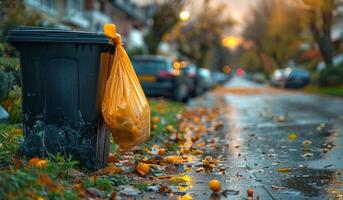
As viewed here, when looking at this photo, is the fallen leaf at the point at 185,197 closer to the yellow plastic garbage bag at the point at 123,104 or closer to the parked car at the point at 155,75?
the yellow plastic garbage bag at the point at 123,104

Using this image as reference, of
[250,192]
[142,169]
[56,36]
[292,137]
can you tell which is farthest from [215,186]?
[292,137]

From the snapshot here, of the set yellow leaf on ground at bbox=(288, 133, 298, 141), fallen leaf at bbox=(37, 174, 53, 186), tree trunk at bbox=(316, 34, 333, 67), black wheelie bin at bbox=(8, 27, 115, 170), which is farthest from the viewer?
tree trunk at bbox=(316, 34, 333, 67)

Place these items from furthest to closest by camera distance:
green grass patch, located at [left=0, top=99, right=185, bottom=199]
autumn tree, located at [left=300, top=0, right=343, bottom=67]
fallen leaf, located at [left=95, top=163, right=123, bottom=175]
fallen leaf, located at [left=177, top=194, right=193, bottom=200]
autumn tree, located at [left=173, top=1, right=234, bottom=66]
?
autumn tree, located at [left=173, top=1, right=234, bottom=66] < autumn tree, located at [left=300, top=0, right=343, bottom=67] < fallen leaf, located at [left=95, top=163, right=123, bottom=175] < fallen leaf, located at [left=177, top=194, right=193, bottom=200] < green grass patch, located at [left=0, top=99, right=185, bottom=199]

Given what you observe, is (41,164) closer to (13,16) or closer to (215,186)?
(215,186)

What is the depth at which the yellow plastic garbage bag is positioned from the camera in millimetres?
5148

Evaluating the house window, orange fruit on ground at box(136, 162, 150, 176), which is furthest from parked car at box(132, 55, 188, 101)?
the house window

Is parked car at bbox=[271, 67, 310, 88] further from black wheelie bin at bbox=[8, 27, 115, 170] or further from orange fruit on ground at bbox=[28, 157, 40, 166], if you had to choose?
orange fruit on ground at bbox=[28, 157, 40, 166]

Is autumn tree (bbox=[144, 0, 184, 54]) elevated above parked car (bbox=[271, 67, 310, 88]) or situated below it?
above

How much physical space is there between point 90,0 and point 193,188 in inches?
1600

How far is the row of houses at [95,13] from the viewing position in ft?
107

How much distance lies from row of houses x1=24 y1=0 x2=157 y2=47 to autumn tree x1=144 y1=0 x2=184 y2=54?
1.69 meters

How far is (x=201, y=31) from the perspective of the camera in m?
56.2

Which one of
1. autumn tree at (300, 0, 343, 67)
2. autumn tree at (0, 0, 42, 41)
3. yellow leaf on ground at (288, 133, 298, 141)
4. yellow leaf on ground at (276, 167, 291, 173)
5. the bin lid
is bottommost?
yellow leaf on ground at (276, 167, 291, 173)

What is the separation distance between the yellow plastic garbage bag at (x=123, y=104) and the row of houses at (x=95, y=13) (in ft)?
55.3
